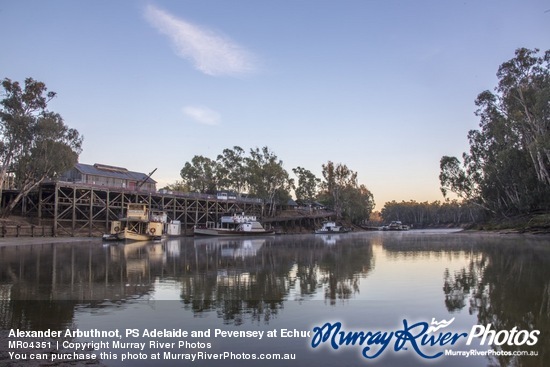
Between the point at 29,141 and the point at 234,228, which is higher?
the point at 29,141

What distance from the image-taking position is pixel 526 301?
1270 cm

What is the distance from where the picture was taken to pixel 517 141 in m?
66.9

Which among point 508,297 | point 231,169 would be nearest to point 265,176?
point 231,169

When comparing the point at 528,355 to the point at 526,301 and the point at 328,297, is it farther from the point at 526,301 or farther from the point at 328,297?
the point at 328,297

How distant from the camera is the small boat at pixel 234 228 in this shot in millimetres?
71688

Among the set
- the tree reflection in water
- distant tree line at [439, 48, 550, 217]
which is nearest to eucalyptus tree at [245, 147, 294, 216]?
distant tree line at [439, 48, 550, 217]

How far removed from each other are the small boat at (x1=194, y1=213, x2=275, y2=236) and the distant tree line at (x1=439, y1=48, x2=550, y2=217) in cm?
4435

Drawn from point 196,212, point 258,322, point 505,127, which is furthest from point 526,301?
point 196,212

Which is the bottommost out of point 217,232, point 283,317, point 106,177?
point 283,317

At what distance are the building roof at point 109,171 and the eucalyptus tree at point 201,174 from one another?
2072 cm

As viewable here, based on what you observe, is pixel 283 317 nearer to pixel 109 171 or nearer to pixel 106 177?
pixel 106 177

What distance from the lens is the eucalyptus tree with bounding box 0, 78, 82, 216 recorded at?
163 feet

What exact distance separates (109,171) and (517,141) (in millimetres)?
72831

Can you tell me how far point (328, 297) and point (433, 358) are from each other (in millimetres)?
6068
